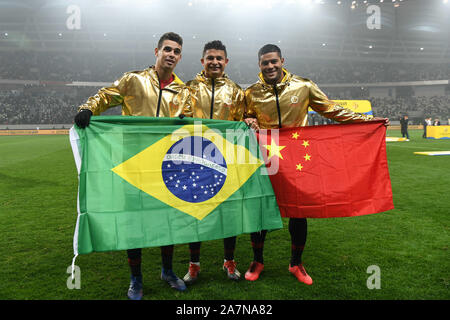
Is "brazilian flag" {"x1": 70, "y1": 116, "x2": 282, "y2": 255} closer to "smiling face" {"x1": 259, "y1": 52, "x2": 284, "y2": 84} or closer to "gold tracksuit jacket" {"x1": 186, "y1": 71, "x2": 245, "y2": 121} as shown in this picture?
"gold tracksuit jacket" {"x1": 186, "y1": 71, "x2": 245, "y2": 121}

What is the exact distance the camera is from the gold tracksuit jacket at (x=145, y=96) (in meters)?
2.61

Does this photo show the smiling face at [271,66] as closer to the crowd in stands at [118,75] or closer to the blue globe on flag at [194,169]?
the blue globe on flag at [194,169]

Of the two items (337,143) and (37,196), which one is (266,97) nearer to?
(337,143)

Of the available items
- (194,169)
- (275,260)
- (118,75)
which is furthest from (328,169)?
(118,75)

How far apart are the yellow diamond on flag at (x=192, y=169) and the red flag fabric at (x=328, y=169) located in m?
0.27

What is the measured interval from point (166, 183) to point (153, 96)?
722 mm

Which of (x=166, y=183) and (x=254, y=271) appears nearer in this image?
(x=166, y=183)

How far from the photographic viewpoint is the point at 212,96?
2791 millimetres

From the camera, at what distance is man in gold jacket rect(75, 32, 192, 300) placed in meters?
2.58

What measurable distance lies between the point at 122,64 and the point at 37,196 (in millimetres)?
39655

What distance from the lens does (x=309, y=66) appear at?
45344 mm

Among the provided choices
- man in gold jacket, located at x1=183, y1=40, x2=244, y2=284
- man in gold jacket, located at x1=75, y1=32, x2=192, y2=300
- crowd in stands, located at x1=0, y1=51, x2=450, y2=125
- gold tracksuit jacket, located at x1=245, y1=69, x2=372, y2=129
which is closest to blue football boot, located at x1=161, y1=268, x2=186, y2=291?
man in gold jacket, located at x1=75, y1=32, x2=192, y2=300

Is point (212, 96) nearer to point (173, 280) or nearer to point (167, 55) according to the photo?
point (167, 55)
